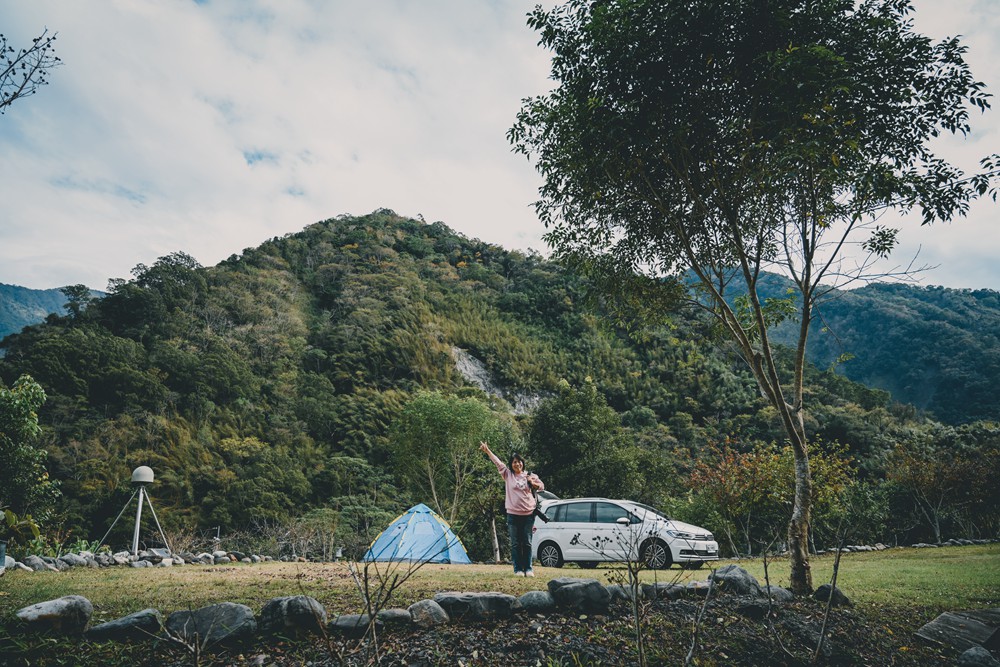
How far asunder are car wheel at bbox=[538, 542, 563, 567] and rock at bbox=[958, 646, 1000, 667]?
7.24m

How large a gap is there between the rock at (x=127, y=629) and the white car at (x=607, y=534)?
6867 millimetres

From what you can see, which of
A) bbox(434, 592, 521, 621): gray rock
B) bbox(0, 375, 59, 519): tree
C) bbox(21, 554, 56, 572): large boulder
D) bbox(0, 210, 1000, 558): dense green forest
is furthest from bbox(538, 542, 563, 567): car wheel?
bbox(0, 375, 59, 519): tree

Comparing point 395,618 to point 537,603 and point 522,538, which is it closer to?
point 537,603

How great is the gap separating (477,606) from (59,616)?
112 inches

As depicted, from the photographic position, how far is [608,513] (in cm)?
1027

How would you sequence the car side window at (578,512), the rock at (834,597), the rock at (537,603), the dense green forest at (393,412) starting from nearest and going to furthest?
the rock at (537,603) < the rock at (834,597) < the car side window at (578,512) < the dense green forest at (393,412)

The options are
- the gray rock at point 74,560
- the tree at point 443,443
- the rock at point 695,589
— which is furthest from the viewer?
the tree at point 443,443

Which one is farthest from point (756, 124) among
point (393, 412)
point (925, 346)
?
point (925, 346)

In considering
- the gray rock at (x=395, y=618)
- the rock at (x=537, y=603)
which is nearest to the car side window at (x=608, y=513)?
the rock at (x=537, y=603)

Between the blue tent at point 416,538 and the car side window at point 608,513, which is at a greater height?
the car side window at point 608,513

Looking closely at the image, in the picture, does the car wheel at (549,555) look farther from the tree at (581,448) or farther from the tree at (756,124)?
the tree at (581,448)

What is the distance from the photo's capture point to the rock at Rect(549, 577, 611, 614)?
4480 mm

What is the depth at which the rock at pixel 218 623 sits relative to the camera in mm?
3432

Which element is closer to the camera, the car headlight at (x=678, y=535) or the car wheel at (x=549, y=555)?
the car headlight at (x=678, y=535)
